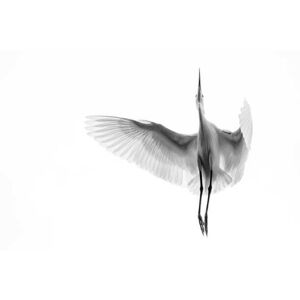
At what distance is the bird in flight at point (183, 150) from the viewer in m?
1.83

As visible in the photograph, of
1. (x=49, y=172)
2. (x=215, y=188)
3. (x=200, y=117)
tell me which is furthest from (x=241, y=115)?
(x=49, y=172)

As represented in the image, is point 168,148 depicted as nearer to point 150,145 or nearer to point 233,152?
point 150,145

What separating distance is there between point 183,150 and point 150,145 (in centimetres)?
11

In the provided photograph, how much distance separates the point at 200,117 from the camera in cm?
179

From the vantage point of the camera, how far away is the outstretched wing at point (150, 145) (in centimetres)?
184

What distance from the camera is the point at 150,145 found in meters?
1.94

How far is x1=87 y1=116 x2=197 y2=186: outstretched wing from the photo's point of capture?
6.03 feet

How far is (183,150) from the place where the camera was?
6.46 ft

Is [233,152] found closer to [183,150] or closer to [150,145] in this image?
[183,150]

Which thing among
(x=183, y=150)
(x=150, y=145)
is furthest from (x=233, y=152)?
(x=150, y=145)

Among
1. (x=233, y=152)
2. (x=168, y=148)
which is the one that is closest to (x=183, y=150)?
(x=168, y=148)

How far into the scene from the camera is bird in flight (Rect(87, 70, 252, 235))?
183 cm

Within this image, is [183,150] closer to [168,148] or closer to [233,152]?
[168,148]

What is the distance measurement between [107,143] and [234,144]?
399 mm
